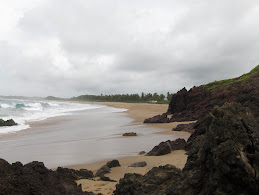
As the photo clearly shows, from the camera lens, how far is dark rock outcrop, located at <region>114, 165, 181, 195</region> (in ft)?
14.6

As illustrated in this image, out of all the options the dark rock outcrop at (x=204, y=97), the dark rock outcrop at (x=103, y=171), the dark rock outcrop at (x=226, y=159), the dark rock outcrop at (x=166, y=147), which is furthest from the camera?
the dark rock outcrop at (x=204, y=97)

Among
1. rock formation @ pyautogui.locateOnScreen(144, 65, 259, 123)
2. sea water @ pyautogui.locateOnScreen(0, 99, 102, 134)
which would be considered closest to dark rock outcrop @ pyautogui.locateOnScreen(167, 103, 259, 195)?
rock formation @ pyautogui.locateOnScreen(144, 65, 259, 123)

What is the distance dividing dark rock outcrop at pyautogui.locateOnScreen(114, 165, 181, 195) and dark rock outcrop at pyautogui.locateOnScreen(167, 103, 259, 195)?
25.3 inches

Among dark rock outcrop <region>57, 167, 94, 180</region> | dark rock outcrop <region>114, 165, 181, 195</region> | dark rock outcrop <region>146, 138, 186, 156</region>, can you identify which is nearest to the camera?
dark rock outcrop <region>114, 165, 181, 195</region>

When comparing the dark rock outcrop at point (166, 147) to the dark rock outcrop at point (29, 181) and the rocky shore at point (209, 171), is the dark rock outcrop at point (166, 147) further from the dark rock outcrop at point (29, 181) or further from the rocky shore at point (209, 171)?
the dark rock outcrop at point (29, 181)

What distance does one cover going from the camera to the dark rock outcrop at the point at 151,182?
4445 millimetres

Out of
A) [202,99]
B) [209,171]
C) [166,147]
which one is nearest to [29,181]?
[209,171]

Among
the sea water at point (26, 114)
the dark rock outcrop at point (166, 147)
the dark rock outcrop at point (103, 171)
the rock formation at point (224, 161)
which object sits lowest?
the sea water at point (26, 114)

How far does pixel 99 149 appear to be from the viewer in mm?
11273

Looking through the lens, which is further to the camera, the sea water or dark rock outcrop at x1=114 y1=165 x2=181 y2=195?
the sea water

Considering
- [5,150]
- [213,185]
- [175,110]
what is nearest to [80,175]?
[213,185]

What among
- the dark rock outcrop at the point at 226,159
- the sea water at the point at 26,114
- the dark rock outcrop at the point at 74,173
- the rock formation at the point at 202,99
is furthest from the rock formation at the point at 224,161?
the sea water at the point at 26,114

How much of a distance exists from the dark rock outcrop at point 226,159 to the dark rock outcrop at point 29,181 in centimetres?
256

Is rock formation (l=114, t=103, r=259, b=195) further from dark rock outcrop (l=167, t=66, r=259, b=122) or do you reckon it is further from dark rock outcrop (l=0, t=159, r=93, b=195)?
dark rock outcrop (l=167, t=66, r=259, b=122)
